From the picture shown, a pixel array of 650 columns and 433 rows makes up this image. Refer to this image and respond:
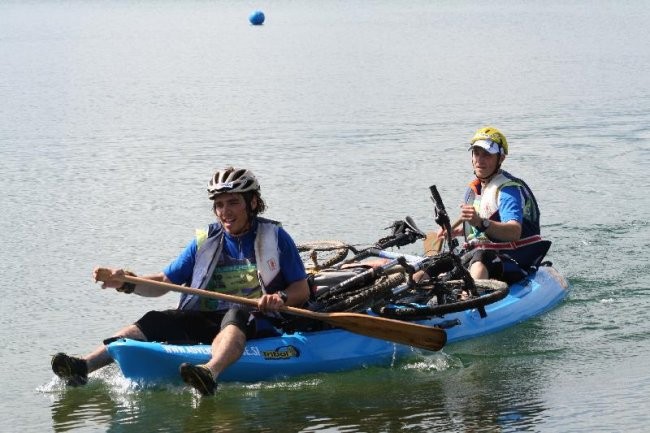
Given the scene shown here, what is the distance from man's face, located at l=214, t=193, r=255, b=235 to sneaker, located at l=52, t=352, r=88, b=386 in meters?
1.51

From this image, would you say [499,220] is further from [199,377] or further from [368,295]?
[199,377]

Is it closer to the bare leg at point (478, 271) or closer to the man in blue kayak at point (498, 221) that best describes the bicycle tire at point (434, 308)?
the bare leg at point (478, 271)

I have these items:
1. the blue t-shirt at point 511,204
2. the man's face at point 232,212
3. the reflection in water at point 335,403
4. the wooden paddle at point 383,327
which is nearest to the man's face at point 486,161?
the blue t-shirt at point 511,204

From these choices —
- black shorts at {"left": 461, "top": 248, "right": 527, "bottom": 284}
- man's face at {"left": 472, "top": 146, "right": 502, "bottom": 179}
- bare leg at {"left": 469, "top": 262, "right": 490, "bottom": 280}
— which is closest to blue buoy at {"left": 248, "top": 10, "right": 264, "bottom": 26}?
man's face at {"left": 472, "top": 146, "right": 502, "bottom": 179}

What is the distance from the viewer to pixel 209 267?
9.83 m

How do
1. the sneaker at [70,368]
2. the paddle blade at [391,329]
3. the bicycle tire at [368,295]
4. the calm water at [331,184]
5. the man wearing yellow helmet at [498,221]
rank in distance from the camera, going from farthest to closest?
1. the man wearing yellow helmet at [498,221]
2. the bicycle tire at [368,295]
3. the paddle blade at [391,329]
4. the calm water at [331,184]
5. the sneaker at [70,368]

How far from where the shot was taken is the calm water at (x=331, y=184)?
9805mm

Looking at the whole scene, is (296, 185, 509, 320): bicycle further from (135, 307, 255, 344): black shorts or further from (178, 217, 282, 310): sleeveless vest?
(135, 307, 255, 344): black shorts

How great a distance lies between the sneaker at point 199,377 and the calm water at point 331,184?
39 centimetres

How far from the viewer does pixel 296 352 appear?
10109 millimetres

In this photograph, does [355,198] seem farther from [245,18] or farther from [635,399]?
[245,18]

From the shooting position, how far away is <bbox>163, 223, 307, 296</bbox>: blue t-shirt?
984cm

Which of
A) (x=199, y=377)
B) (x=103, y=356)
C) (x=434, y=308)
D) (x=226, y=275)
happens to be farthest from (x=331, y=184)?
(x=199, y=377)

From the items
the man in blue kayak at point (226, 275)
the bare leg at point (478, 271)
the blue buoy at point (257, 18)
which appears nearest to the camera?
the man in blue kayak at point (226, 275)
